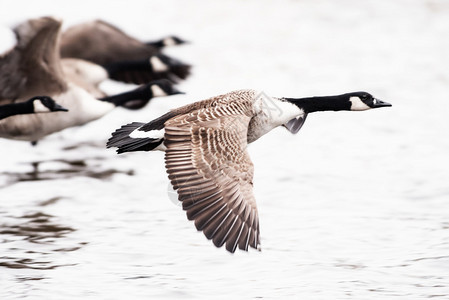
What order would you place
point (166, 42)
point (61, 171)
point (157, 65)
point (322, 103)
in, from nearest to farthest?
point (322, 103) → point (61, 171) → point (157, 65) → point (166, 42)

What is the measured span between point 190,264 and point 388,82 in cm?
592

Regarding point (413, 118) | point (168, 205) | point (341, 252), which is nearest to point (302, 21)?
point (413, 118)

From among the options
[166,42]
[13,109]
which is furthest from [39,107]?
[166,42]

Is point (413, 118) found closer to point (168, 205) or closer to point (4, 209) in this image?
point (168, 205)

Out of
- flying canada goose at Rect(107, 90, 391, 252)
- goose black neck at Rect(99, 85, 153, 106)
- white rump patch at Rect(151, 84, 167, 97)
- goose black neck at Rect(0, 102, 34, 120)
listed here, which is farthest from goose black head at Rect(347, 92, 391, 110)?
goose black neck at Rect(0, 102, 34, 120)

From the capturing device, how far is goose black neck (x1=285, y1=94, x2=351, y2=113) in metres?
6.72

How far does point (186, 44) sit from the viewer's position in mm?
12641

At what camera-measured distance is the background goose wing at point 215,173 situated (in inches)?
190

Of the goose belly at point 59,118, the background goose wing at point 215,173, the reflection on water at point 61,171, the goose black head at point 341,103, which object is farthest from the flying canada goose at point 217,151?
the goose belly at point 59,118

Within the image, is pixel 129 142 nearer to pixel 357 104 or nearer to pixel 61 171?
pixel 357 104

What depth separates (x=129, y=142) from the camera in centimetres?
575

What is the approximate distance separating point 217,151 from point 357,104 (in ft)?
6.39

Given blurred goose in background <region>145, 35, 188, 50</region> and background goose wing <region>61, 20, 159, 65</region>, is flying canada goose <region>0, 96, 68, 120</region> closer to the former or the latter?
background goose wing <region>61, 20, 159, 65</region>

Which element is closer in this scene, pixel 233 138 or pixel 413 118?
→ pixel 233 138
